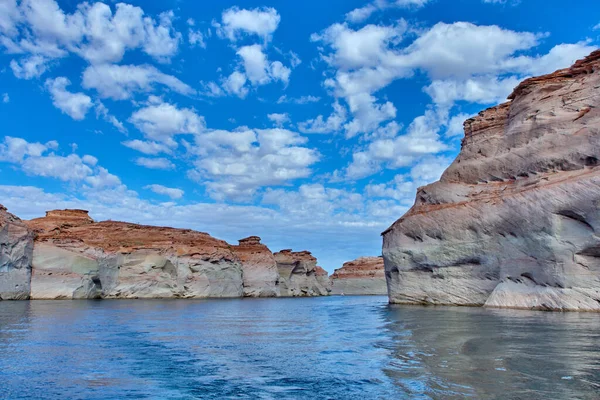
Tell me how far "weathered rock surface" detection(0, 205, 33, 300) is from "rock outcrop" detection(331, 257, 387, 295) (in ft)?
270

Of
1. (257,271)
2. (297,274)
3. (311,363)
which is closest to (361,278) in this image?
(297,274)

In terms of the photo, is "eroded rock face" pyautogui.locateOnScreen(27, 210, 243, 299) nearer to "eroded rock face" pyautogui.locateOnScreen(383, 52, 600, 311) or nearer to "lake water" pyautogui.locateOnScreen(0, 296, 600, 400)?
"eroded rock face" pyautogui.locateOnScreen(383, 52, 600, 311)

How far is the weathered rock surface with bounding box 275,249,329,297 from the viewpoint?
86.2 metres

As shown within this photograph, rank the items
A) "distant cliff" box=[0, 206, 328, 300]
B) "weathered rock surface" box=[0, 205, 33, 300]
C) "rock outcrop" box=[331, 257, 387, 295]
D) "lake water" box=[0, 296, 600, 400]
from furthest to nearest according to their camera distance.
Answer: "rock outcrop" box=[331, 257, 387, 295] → "distant cliff" box=[0, 206, 328, 300] → "weathered rock surface" box=[0, 205, 33, 300] → "lake water" box=[0, 296, 600, 400]

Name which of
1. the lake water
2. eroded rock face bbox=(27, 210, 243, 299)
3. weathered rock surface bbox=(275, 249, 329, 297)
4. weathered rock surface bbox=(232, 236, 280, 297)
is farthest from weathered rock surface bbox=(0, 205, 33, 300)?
weathered rock surface bbox=(275, 249, 329, 297)

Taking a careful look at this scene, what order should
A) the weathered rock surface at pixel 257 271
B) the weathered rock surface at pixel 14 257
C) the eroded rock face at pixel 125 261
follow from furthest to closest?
1. the weathered rock surface at pixel 257 271
2. the eroded rock face at pixel 125 261
3. the weathered rock surface at pixel 14 257

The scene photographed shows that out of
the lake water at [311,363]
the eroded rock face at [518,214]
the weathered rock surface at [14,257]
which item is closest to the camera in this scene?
the lake water at [311,363]

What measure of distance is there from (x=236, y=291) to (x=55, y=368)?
2288 inches

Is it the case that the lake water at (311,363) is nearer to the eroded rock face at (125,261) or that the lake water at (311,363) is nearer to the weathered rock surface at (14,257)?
the weathered rock surface at (14,257)

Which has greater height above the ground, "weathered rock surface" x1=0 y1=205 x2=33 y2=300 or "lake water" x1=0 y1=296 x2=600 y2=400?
"weathered rock surface" x1=0 y1=205 x2=33 y2=300

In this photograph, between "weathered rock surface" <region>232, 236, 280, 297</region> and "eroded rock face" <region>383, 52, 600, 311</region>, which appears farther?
"weathered rock surface" <region>232, 236, 280, 297</region>

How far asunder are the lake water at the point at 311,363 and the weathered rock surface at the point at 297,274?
69339 millimetres

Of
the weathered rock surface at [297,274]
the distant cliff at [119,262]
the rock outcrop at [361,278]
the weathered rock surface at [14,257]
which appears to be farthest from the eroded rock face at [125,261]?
the rock outcrop at [361,278]

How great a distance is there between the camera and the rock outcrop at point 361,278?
11457 centimetres
